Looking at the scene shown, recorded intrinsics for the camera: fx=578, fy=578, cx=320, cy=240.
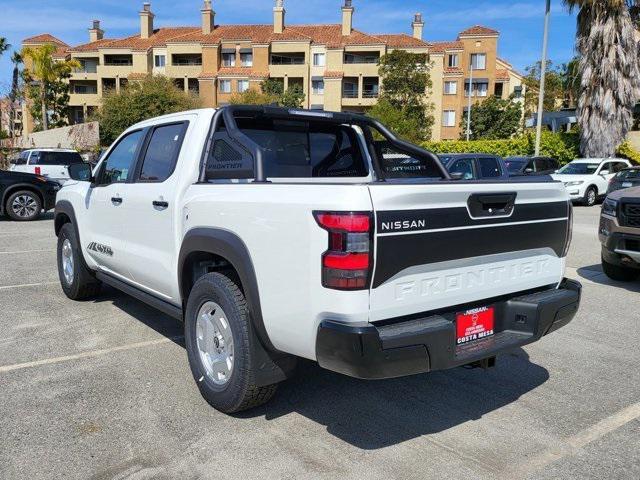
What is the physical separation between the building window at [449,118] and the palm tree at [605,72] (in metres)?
28.3

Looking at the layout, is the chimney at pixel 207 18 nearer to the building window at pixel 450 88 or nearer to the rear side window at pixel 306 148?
the building window at pixel 450 88

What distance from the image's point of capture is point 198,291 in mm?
3701

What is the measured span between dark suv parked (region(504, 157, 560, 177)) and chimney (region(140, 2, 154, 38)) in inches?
2083

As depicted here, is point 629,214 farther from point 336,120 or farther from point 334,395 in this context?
point 334,395

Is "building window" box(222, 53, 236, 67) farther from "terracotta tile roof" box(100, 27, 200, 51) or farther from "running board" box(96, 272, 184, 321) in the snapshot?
"running board" box(96, 272, 184, 321)

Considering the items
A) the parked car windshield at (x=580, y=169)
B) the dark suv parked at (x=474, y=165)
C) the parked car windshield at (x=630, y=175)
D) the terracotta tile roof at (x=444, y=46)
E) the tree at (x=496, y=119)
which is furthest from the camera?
the terracotta tile roof at (x=444, y=46)

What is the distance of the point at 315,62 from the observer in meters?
55.6

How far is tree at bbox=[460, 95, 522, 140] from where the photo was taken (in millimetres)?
48312

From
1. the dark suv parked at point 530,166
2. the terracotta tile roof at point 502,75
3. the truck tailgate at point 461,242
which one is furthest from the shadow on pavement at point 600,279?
the terracotta tile roof at point 502,75

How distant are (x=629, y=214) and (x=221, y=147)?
5145 mm

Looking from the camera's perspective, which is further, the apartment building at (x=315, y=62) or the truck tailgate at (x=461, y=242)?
the apartment building at (x=315, y=62)

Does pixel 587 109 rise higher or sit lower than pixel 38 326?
higher

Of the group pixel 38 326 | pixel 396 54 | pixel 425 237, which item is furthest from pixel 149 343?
pixel 396 54

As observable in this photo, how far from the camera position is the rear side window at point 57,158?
19.5m
